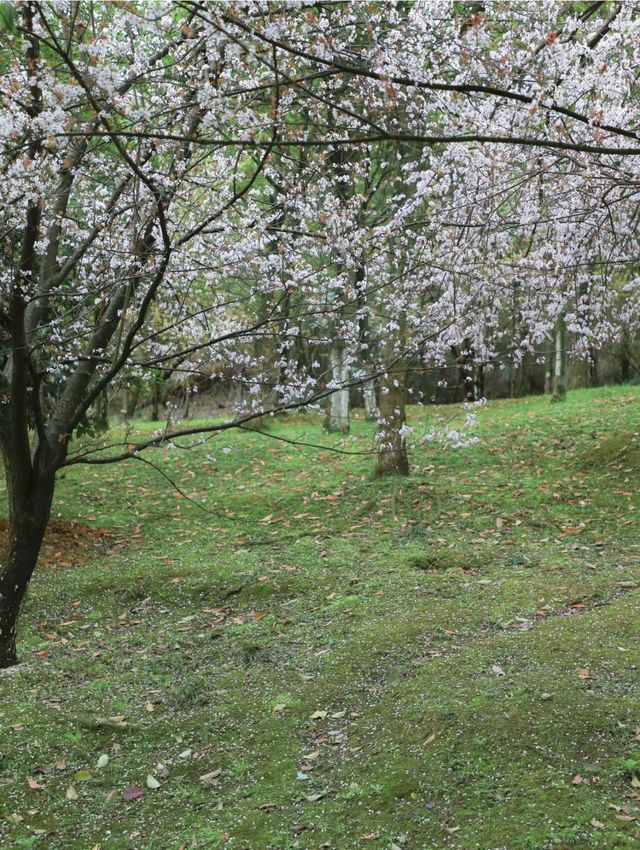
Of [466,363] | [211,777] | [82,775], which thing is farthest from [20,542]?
[466,363]

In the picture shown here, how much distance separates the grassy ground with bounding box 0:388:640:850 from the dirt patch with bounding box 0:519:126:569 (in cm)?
24

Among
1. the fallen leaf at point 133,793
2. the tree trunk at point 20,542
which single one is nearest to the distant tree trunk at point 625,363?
the tree trunk at point 20,542

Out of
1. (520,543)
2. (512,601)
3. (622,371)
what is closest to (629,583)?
(512,601)

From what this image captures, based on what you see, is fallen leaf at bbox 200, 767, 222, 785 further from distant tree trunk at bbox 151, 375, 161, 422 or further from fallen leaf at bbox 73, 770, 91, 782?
distant tree trunk at bbox 151, 375, 161, 422

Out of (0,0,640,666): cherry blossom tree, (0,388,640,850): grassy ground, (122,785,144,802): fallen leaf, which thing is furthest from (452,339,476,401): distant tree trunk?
(122,785,144,802): fallen leaf

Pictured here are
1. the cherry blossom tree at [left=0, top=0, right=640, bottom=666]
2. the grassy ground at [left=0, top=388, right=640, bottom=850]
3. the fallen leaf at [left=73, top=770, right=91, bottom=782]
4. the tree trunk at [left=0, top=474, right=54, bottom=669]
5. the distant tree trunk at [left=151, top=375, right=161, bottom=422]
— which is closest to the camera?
the cherry blossom tree at [left=0, top=0, right=640, bottom=666]

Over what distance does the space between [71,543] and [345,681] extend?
6103 mm

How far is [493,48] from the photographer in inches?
261

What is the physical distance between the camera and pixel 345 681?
228 inches

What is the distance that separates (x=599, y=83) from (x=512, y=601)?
14.7 feet

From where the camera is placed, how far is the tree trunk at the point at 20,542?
238 inches

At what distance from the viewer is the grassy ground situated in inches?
165

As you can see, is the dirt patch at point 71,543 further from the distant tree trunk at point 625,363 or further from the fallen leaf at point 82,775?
the distant tree trunk at point 625,363

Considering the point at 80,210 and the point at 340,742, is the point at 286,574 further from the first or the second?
the point at 80,210
